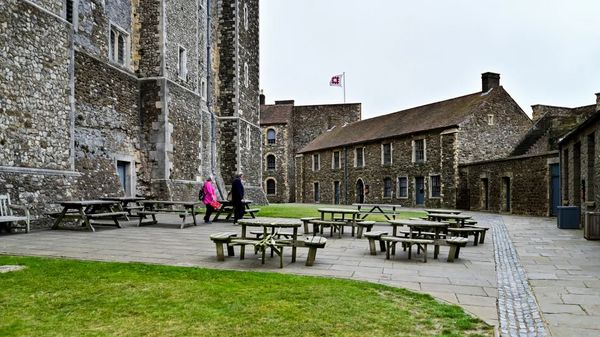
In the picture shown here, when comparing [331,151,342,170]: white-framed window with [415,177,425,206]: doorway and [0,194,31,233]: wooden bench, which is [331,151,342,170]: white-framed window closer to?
[415,177,425,206]: doorway

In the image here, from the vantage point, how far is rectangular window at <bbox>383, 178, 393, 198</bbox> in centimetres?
3509

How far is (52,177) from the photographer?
12.2m

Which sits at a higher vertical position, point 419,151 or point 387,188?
point 419,151

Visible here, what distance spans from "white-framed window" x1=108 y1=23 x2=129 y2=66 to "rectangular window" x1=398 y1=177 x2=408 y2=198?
2158 cm

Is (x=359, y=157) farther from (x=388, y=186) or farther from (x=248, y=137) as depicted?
(x=248, y=137)

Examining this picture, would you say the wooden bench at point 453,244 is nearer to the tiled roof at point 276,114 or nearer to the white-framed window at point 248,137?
the white-framed window at point 248,137

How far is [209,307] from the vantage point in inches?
182

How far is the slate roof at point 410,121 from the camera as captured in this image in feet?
99.9

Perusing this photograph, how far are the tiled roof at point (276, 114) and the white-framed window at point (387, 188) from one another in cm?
1764

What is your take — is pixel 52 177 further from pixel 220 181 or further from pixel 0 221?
pixel 220 181

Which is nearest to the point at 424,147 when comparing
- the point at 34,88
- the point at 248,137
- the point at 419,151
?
the point at 419,151

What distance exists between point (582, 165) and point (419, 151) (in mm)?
16226

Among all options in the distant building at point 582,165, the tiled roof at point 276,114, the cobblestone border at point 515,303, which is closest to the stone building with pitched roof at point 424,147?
the distant building at point 582,165

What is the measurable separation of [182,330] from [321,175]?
40.0 meters
